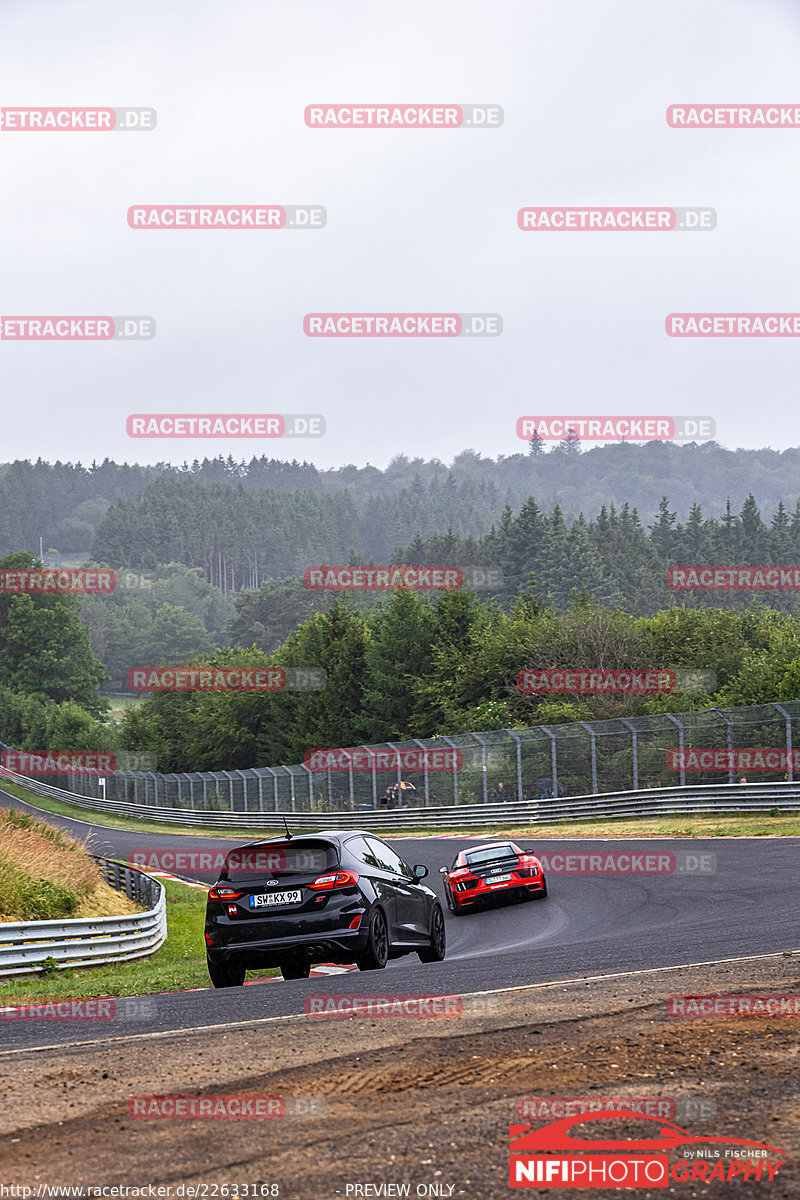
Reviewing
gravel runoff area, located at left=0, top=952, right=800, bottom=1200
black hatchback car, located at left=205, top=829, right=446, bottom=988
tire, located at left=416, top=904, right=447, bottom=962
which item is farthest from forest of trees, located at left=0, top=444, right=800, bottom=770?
gravel runoff area, located at left=0, top=952, right=800, bottom=1200

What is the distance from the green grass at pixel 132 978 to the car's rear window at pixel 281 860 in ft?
4.87

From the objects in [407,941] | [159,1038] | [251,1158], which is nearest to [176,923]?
[407,941]

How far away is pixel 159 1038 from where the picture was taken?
7.88 metres

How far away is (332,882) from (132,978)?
3.72 metres

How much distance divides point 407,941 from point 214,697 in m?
82.3

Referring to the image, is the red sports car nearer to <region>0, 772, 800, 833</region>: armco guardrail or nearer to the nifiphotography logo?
<region>0, 772, 800, 833</region>: armco guardrail

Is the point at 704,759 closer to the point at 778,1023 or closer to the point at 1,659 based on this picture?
the point at 778,1023

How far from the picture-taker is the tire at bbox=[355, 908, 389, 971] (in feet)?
38.0

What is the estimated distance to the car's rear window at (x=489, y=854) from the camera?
20156mm
